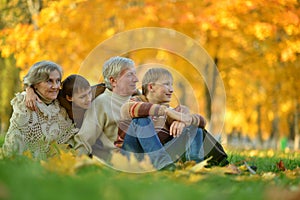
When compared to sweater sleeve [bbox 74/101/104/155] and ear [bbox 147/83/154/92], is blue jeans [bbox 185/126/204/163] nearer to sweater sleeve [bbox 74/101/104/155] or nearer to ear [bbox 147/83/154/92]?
ear [bbox 147/83/154/92]

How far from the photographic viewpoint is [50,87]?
3160mm

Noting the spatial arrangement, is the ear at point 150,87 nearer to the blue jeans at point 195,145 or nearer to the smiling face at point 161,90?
the smiling face at point 161,90

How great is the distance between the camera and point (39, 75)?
3182 mm

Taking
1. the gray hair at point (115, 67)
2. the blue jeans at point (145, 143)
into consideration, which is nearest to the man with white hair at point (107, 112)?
the gray hair at point (115, 67)

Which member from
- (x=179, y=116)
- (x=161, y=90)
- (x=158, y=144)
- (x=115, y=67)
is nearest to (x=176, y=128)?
(x=179, y=116)

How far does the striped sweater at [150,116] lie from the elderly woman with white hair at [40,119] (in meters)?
0.32

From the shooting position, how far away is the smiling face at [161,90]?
10.7 ft

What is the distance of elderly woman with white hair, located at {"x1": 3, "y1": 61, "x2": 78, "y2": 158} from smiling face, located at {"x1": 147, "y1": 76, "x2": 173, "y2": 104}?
55 centimetres

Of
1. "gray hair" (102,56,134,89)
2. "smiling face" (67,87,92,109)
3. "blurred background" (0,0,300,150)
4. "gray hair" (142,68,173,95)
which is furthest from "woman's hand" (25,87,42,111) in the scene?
"blurred background" (0,0,300,150)

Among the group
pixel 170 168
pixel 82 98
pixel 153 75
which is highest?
pixel 153 75

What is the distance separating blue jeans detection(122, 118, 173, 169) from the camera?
2749mm

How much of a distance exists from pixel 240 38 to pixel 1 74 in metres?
7.43

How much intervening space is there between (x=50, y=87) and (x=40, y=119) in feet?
0.71

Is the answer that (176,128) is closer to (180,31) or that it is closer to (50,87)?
(50,87)
